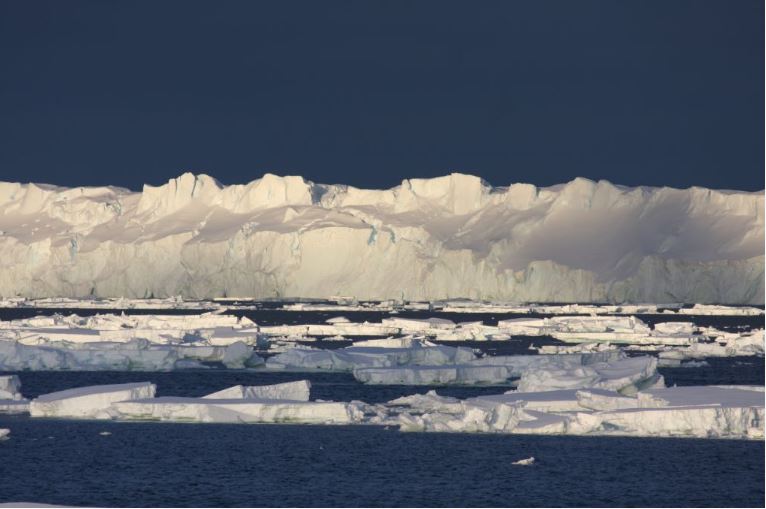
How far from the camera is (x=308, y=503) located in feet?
69.1

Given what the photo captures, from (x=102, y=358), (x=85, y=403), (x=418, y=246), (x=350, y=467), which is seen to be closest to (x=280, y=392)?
(x=85, y=403)

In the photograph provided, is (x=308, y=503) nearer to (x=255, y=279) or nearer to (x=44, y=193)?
(x=255, y=279)

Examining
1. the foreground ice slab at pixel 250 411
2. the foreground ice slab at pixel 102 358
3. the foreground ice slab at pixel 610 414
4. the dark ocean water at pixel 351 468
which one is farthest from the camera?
the foreground ice slab at pixel 102 358

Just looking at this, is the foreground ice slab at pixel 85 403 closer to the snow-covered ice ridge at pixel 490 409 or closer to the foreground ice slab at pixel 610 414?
the snow-covered ice ridge at pixel 490 409

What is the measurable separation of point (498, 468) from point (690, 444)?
443 cm

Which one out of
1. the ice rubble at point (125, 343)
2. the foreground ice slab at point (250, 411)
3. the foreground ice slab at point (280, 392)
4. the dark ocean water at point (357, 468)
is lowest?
the dark ocean water at point (357, 468)

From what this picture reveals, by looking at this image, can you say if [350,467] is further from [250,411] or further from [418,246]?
[418,246]

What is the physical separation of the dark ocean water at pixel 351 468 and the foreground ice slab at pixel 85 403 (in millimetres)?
364

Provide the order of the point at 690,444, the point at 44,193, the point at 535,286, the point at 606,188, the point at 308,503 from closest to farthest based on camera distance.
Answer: the point at 308,503, the point at 690,444, the point at 535,286, the point at 606,188, the point at 44,193

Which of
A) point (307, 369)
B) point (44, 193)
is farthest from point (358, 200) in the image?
point (307, 369)

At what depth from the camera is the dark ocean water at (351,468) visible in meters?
21.5

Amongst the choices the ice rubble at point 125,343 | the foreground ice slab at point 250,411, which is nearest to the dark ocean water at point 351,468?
the foreground ice slab at point 250,411

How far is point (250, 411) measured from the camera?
27.9 metres

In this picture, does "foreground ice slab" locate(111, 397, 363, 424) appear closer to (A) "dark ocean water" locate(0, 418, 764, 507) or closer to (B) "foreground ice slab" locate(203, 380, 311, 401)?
(A) "dark ocean water" locate(0, 418, 764, 507)
